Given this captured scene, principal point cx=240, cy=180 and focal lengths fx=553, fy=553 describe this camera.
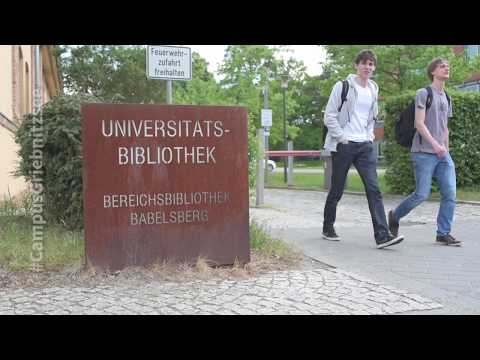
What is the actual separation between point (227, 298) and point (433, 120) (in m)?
3.53

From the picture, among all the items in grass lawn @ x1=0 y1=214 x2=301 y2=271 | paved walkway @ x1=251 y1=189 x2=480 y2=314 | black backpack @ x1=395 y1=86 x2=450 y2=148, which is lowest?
paved walkway @ x1=251 y1=189 x2=480 y2=314

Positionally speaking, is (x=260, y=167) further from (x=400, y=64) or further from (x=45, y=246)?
(x=400, y=64)

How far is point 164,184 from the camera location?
4.74 meters

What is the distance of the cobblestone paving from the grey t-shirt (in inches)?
A: 90.6

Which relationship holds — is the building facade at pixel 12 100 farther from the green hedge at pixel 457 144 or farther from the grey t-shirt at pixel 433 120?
the green hedge at pixel 457 144

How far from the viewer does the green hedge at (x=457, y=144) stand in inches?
480

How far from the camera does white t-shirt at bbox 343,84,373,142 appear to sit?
6094 mm

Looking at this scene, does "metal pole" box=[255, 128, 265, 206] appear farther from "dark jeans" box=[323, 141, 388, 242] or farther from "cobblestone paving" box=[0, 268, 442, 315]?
"cobblestone paving" box=[0, 268, 442, 315]

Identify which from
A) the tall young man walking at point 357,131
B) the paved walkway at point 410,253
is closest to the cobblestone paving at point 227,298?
the paved walkway at point 410,253

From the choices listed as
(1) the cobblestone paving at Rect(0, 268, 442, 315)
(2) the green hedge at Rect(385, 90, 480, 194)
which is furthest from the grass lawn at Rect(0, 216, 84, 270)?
(2) the green hedge at Rect(385, 90, 480, 194)

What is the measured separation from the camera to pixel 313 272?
484 centimetres

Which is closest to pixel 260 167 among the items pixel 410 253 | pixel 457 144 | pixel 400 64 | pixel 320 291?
pixel 457 144

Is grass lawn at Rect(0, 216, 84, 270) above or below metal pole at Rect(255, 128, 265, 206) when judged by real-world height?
below

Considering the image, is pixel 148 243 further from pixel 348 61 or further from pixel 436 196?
pixel 348 61
